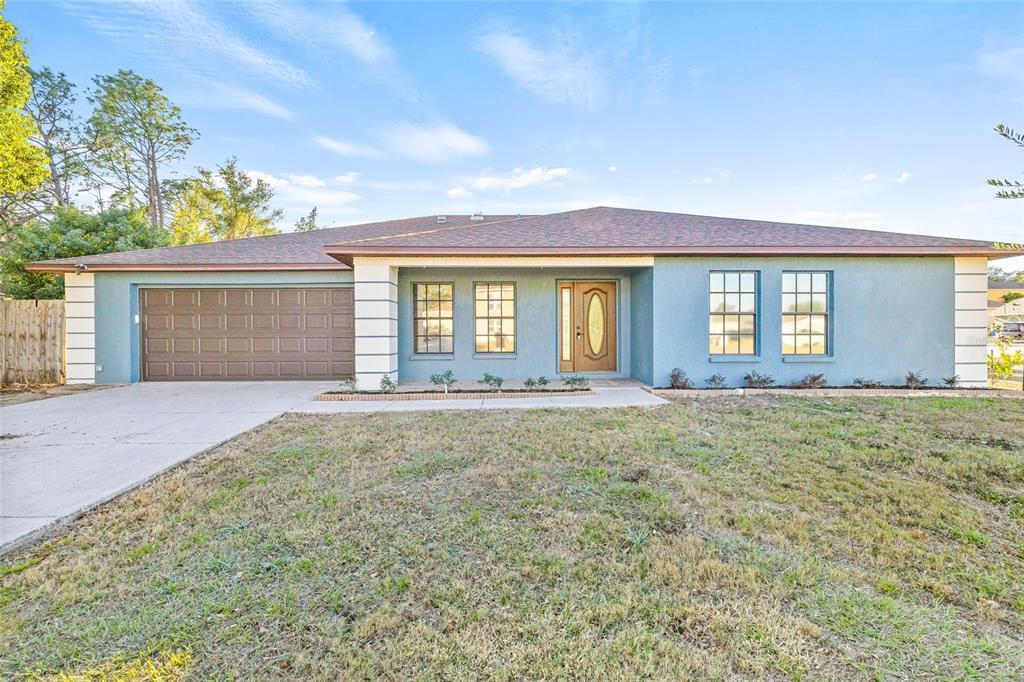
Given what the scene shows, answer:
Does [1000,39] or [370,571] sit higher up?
[1000,39]

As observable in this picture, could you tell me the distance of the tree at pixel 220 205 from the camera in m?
23.4

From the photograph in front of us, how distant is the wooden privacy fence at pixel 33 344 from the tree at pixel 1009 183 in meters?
14.3

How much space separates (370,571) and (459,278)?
7807 mm

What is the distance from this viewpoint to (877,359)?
28.4 ft

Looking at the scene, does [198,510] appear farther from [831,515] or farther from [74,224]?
[74,224]

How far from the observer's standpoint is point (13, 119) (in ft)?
32.6

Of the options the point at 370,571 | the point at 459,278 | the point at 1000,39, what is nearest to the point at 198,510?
the point at 370,571

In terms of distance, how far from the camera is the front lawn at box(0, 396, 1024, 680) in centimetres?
188

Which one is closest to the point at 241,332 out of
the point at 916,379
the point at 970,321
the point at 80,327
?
the point at 80,327

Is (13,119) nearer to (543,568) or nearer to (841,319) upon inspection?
(543,568)

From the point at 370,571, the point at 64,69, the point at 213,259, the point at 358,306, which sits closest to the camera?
the point at 370,571

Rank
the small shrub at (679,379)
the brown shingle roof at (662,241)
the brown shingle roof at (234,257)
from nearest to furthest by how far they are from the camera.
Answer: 1. the brown shingle roof at (662,241)
2. the small shrub at (679,379)
3. the brown shingle roof at (234,257)

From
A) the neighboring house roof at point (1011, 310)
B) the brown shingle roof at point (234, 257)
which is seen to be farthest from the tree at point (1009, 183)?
the neighboring house roof at point (1011, 310)

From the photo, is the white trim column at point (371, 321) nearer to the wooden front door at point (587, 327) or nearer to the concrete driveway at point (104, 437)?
the concrete driveway at point (104, 437)
